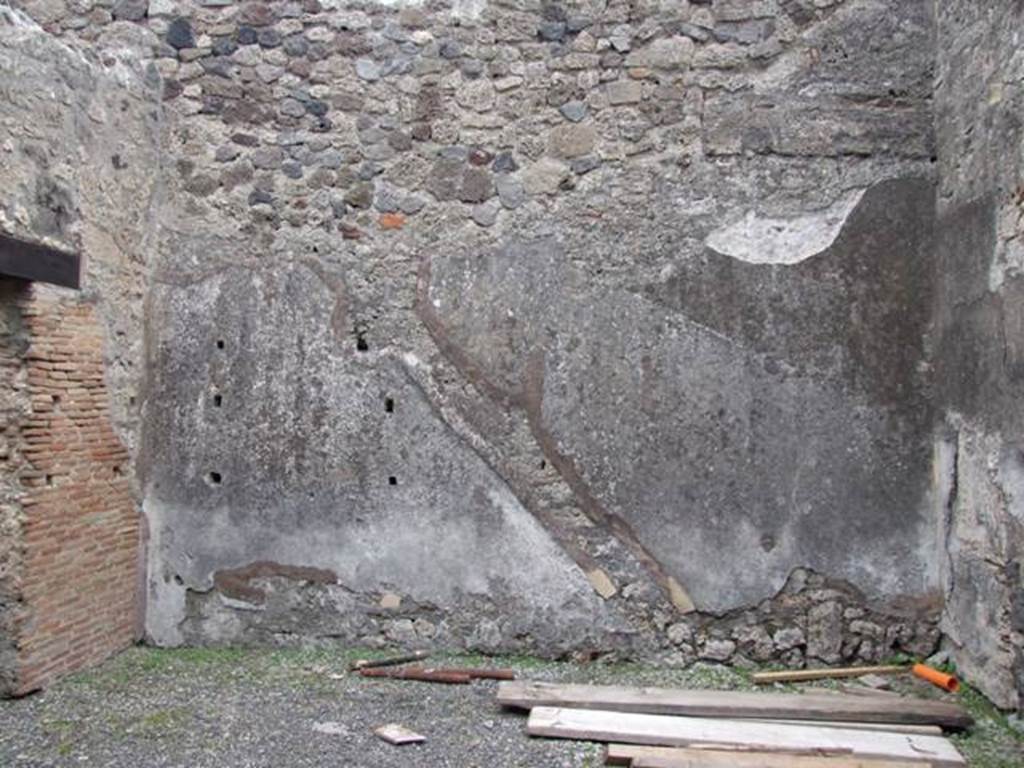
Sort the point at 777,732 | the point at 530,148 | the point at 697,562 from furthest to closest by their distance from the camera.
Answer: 1. the point at 530,148
2. the point at 697,562
3. the point at 777,732

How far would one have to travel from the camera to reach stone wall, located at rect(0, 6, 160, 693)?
13.2 feet

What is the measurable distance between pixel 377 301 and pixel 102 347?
1332 mm

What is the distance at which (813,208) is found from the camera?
465cm

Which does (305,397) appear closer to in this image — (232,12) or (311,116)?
(311,116)

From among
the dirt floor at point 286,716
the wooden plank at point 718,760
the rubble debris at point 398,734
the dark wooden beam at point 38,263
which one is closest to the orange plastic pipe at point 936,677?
the dirt floor at point 286,716

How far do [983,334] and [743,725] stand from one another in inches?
75.7

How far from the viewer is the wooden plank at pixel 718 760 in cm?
329

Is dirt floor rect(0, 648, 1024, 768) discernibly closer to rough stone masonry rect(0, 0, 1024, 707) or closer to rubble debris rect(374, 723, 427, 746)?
rubble debris rect(374, 723, 427, 746)

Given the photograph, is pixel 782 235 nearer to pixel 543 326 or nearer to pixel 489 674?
pixel 543 326

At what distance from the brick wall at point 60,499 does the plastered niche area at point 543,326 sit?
26cm

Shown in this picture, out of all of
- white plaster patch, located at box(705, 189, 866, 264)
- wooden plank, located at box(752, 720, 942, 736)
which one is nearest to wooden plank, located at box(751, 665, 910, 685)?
wooden plank, located at box(752, 720, 942, 736)

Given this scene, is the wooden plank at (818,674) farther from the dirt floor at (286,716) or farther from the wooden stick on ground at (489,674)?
the wooden stick on ground at (489,674)

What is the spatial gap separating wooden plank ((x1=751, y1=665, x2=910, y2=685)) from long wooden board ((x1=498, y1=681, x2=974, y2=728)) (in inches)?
10.5

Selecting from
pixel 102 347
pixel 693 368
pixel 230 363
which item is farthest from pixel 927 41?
pixel 102 347
